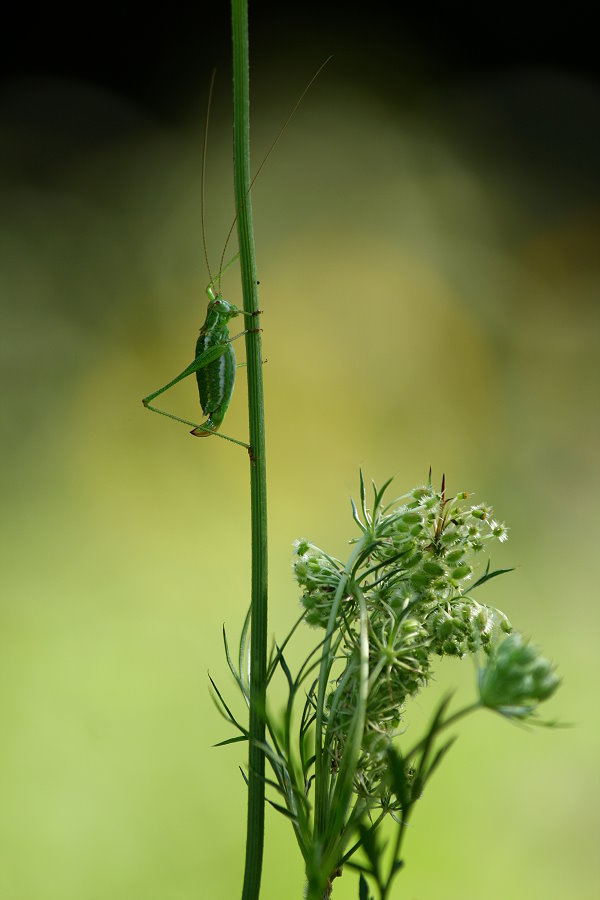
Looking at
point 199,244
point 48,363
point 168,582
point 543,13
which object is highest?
point 543,13

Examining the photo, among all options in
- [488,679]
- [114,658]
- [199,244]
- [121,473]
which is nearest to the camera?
[488,679]

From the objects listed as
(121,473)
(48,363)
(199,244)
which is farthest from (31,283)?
(121,473)

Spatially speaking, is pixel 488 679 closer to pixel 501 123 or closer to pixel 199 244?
pixel 199 244

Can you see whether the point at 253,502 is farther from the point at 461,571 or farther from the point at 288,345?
the point at 288,345

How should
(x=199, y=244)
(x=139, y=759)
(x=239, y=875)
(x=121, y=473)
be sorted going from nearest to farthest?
(x=239, y=875) → (x=139, y=759) → (x=121, y=473) → (x=199, y=244)

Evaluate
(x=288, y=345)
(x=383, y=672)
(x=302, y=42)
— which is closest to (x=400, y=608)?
(x=383, y=672)

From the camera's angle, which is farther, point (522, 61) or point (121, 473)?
point (522, 61)
